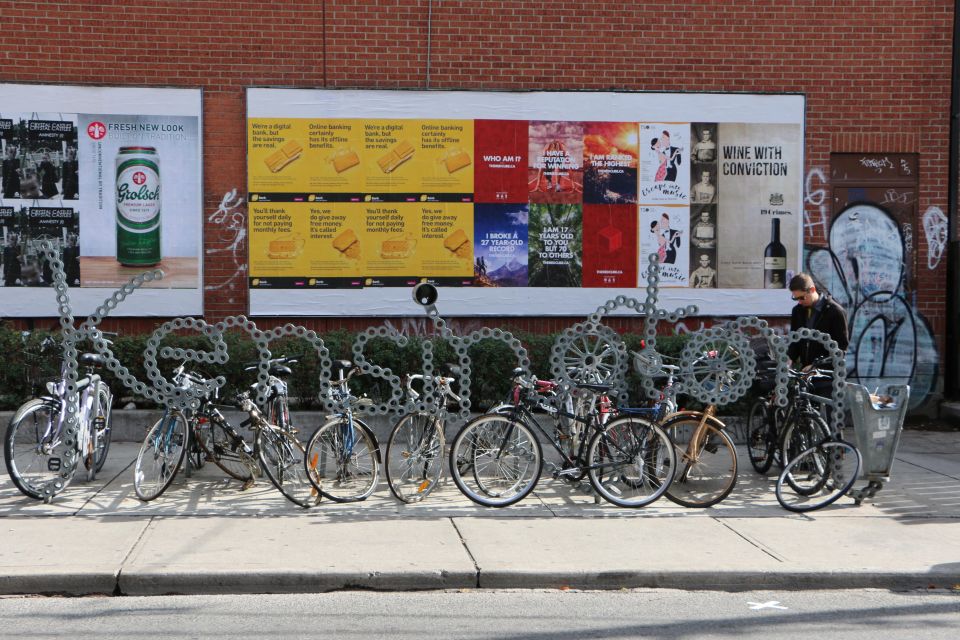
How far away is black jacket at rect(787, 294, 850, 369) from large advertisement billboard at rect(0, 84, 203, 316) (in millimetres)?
6853

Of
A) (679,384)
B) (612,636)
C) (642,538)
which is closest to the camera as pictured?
(612,636)

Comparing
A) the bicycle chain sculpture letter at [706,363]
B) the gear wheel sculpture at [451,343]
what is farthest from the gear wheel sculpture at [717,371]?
the gear wheel sculpture at [451,343]

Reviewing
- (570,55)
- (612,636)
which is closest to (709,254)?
(570,55)

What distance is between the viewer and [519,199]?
12.2 m

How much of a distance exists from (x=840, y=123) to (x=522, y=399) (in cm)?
678

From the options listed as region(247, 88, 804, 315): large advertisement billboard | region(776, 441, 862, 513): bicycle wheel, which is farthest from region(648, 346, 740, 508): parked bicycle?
region(247, 88, 804, 315): large advertisement billboard

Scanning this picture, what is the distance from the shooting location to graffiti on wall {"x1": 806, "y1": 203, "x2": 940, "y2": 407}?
12.4 m

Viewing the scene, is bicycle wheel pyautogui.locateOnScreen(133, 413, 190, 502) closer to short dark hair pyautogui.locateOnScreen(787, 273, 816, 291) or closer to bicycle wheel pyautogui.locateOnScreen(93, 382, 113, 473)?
bicycle wheel pyautogui.locateOnScreen(93, 382, 113, 473)

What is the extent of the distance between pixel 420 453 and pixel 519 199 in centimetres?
475

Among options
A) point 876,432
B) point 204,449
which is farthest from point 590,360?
point 204,449

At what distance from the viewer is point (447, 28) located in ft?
39.7

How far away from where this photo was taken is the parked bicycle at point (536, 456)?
8.00 metres

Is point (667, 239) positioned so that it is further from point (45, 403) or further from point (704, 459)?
point (45, 403)

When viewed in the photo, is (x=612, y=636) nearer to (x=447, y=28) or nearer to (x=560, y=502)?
(x=560, y=502)
